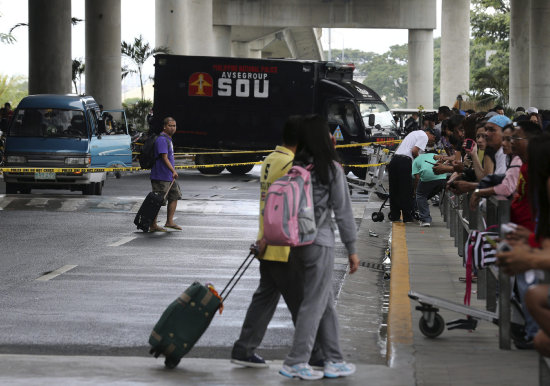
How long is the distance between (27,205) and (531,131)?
1555 centimetres

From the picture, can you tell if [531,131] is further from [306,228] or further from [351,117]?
[351,117]

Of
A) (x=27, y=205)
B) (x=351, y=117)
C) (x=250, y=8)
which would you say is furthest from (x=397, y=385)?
(x=250, y=8)

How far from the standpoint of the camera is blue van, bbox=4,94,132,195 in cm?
2456

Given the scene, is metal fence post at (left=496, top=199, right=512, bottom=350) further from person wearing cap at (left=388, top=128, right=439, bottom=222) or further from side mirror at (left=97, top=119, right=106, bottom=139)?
side mirror at (left=97, top=119, right=106, bottom=139)

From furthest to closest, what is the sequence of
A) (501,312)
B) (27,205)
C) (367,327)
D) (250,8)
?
(250,8) → (27,205) → (367,327) → (501,312)

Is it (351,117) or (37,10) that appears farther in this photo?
(37,10)

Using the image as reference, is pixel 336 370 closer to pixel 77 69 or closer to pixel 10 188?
pixel 10 188

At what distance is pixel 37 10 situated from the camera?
38.4 metres

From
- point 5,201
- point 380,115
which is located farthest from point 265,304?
point 380,115

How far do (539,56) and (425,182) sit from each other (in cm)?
2798

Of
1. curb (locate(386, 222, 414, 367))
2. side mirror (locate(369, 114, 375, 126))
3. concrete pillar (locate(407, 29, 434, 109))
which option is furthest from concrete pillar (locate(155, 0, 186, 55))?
curb (locate(386, 222, 414, 367))

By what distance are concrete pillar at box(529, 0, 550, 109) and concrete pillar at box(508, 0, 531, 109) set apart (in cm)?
494

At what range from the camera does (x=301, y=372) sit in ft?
25.5

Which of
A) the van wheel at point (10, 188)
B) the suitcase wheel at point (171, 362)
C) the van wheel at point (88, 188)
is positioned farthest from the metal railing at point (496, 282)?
the van wheel at point (10, 188)
